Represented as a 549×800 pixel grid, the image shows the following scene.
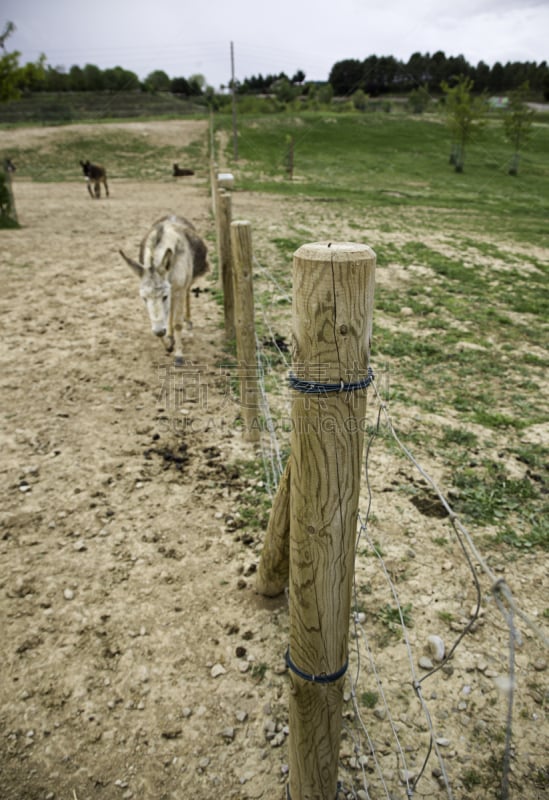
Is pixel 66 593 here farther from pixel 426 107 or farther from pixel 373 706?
pixel 426 107

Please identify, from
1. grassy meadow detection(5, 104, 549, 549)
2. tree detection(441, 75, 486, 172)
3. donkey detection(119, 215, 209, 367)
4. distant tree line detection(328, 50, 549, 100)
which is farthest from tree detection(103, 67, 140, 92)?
donkey detection(119, 215, 209, 367)

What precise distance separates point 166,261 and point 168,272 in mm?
226

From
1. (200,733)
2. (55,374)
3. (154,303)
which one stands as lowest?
(200,733)

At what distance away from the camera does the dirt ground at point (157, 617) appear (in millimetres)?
2094

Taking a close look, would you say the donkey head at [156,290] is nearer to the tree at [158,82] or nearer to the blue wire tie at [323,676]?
the blue wire tie at [323,676]

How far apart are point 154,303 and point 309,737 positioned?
413 cm

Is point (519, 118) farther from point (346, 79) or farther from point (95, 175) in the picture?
point (346, 79)

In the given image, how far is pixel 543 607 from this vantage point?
2.76m

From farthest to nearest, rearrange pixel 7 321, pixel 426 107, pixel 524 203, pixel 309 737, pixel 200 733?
pixel 426 107, pixel 524 203, pixel 7 321, pixel 200 733, pixel 309 737

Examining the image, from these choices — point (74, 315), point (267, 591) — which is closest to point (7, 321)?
point (74, 315)

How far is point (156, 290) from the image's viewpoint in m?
4.88

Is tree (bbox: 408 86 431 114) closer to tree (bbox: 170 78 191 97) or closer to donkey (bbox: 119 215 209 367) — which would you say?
tree (bbox: 170 78 191 97)

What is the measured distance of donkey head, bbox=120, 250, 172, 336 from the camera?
4.87m

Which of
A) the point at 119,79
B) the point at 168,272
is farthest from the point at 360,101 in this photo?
the point at 168,272
